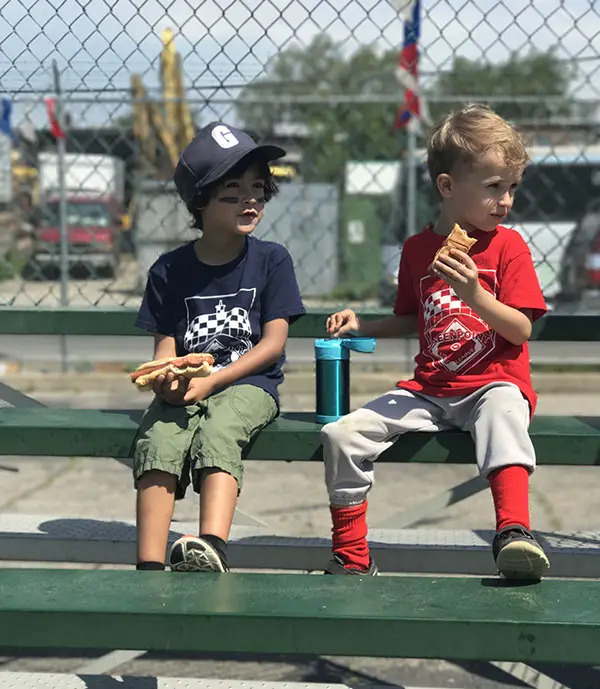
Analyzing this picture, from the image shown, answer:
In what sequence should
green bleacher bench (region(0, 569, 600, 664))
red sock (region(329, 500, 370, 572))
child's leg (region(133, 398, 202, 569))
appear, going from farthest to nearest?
red sock (region(329, 500, 370, 572))
child's leg (region(133, 398, 202, 569))
green bleacher bench (region(0, 569, 600, 664))

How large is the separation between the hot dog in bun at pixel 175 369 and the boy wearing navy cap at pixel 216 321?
52 millimetres

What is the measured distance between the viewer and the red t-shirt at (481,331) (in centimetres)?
300

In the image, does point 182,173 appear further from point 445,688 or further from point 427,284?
point 445,688

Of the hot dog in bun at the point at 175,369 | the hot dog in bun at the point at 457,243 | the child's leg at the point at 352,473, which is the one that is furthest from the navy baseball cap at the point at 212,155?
the child's leg at the point at 352,473

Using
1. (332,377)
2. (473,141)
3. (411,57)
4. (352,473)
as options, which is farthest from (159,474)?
(411,57)

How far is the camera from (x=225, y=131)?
10.7 feet

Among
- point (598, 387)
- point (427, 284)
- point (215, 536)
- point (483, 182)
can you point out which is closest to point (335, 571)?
point (215, 536)

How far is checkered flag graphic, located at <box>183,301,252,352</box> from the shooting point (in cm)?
328

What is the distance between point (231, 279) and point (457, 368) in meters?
0.72

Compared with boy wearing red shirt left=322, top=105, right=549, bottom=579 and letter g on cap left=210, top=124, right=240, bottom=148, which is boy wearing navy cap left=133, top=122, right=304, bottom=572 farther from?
boy wearing red shirt left=322, top=105, right=549, bottom=579

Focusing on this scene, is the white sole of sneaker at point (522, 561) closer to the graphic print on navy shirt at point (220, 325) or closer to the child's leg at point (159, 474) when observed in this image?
the child's leg at point (159, 474)

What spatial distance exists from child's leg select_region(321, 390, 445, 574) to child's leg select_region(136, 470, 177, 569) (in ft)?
1.37

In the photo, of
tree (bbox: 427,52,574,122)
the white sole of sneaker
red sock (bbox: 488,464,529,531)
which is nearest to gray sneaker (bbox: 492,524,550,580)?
the white sole of sneaker

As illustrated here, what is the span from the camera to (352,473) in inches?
116
